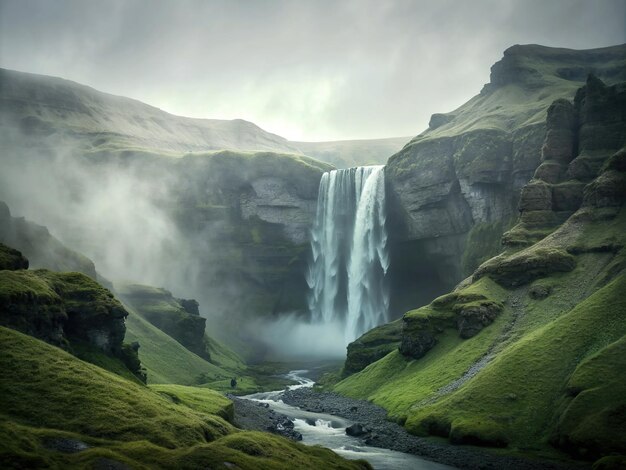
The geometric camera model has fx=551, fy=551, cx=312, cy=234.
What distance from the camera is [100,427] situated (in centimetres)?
5966

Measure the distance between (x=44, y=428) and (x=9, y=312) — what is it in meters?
27.5

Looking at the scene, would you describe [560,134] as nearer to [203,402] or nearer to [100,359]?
[203,402]

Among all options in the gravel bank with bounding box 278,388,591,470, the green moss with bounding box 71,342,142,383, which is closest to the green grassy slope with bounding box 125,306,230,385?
the gravel bank with bounding box 278,388,591,470

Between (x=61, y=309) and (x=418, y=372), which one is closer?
(x=61, y=309)

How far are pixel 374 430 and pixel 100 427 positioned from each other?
52898 mm

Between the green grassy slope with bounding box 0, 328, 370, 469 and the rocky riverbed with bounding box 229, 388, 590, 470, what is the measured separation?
670 inches

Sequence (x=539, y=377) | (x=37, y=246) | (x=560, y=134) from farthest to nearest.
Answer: (x=37, y=246) < (x=560, y=134) < (x=539, y=377)

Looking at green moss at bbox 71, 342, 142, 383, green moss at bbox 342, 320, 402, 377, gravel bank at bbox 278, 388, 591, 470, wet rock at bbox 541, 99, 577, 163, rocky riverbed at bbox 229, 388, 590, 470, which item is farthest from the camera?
wet rock at bbox 541, 99, 577, 163

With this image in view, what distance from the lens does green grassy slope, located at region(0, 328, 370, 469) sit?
162 ft

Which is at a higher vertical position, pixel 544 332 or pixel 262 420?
pixel 544 332

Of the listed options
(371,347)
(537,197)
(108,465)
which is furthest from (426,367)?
(108,465)

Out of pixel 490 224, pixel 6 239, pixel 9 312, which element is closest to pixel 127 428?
pixel 9 312

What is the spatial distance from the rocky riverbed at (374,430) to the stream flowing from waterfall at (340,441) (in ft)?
6.04

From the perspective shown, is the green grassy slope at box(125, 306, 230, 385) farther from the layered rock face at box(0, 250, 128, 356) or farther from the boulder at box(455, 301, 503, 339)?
the boulder at box(455, 301, 503, 339)
